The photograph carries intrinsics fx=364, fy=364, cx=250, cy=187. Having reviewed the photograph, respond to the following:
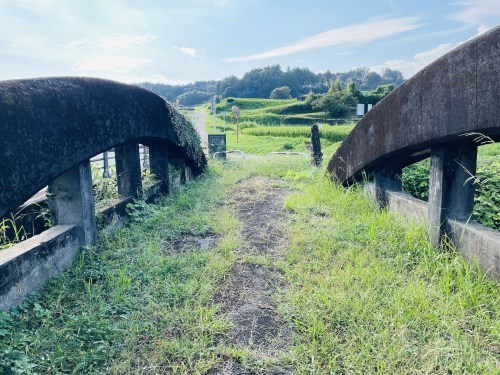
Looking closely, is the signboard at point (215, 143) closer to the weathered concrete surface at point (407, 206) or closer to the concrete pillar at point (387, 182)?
the concrete pillar at point (387, 182)

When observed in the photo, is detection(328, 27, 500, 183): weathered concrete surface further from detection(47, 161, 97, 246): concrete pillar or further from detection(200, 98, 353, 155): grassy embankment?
detection(200, 98, 353, 155): grassy embankment

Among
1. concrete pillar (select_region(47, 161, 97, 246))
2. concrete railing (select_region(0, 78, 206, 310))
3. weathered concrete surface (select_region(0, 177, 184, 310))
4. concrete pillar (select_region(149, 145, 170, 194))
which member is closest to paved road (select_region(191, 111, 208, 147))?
concrete pillar (select_region(149, 145, 170, 194))

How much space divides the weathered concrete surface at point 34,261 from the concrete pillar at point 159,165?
9.55 ft

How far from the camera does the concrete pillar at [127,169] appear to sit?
17.0ft

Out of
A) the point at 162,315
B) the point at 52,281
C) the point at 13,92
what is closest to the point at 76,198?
the point at 52,281

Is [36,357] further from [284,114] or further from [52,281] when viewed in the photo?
[284,114]

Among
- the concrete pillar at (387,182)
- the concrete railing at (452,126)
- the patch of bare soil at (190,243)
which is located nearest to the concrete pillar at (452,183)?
the concrete railing at (452,126)

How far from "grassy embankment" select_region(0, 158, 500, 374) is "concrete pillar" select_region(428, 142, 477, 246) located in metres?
0.35

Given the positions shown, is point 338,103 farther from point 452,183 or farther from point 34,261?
point 34,261

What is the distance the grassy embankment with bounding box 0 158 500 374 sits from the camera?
2160 millimetres

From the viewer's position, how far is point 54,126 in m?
3.33

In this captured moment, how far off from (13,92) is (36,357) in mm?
2003

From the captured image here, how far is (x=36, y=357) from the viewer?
7.06ft

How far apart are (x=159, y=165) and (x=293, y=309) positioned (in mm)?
4490
